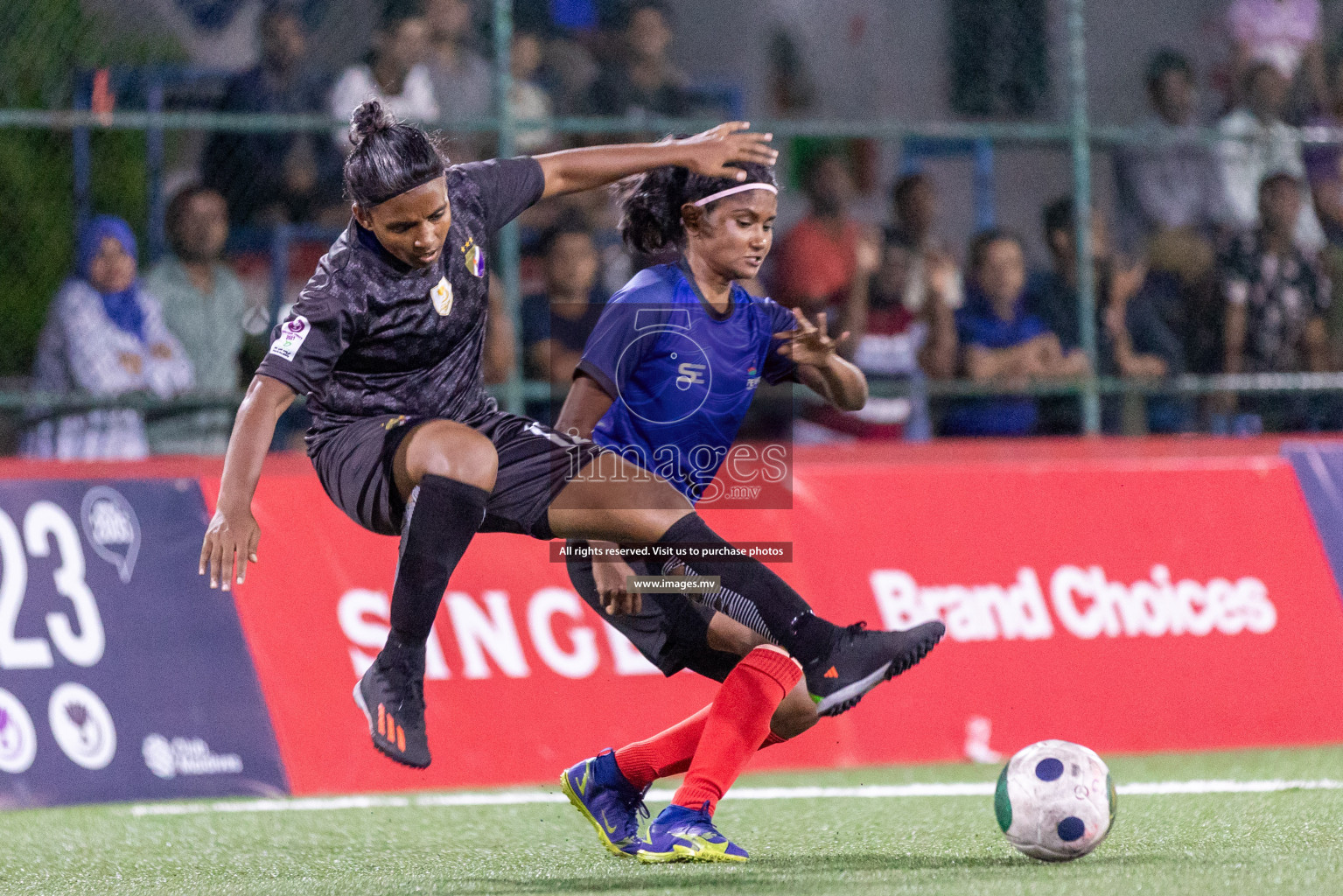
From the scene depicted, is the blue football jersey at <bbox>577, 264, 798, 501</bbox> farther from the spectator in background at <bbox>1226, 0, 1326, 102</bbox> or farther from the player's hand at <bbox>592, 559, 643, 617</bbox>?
the spectator in background at <bbox>1226, 0, 1326, 102</bbox>

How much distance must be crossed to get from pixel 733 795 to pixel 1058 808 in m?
2.18

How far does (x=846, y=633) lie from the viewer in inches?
188

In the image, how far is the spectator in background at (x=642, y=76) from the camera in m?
8.93

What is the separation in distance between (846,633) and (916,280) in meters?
4.49

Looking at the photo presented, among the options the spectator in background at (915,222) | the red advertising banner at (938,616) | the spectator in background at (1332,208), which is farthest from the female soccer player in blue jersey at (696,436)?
the spectator in background at (1332,208)

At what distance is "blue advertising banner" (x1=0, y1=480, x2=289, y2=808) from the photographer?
6.71 m

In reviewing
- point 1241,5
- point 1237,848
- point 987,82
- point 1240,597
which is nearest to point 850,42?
point 987,82

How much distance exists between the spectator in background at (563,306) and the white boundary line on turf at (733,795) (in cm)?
208

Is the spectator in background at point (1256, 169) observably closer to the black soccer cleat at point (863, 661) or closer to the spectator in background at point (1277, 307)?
the spectator in background at point (1277, 307)

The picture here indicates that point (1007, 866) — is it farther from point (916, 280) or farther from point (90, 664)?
point (916, 280)

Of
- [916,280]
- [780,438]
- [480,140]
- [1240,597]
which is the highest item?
[480,140]

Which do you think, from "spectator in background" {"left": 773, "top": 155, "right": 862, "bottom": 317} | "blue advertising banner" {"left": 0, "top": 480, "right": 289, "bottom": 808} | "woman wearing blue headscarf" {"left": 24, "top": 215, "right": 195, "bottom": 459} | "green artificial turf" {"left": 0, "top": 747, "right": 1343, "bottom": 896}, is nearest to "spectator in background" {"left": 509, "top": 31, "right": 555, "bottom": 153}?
"spectator in background" {"left": 773, "top": 155, "right": 862, "bottom": 317}

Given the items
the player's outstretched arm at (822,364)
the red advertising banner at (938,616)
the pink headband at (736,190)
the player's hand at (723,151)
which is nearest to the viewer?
the player's outstretched arm at (822,364)

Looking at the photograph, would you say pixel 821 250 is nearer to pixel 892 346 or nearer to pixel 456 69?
pixel 892 346
